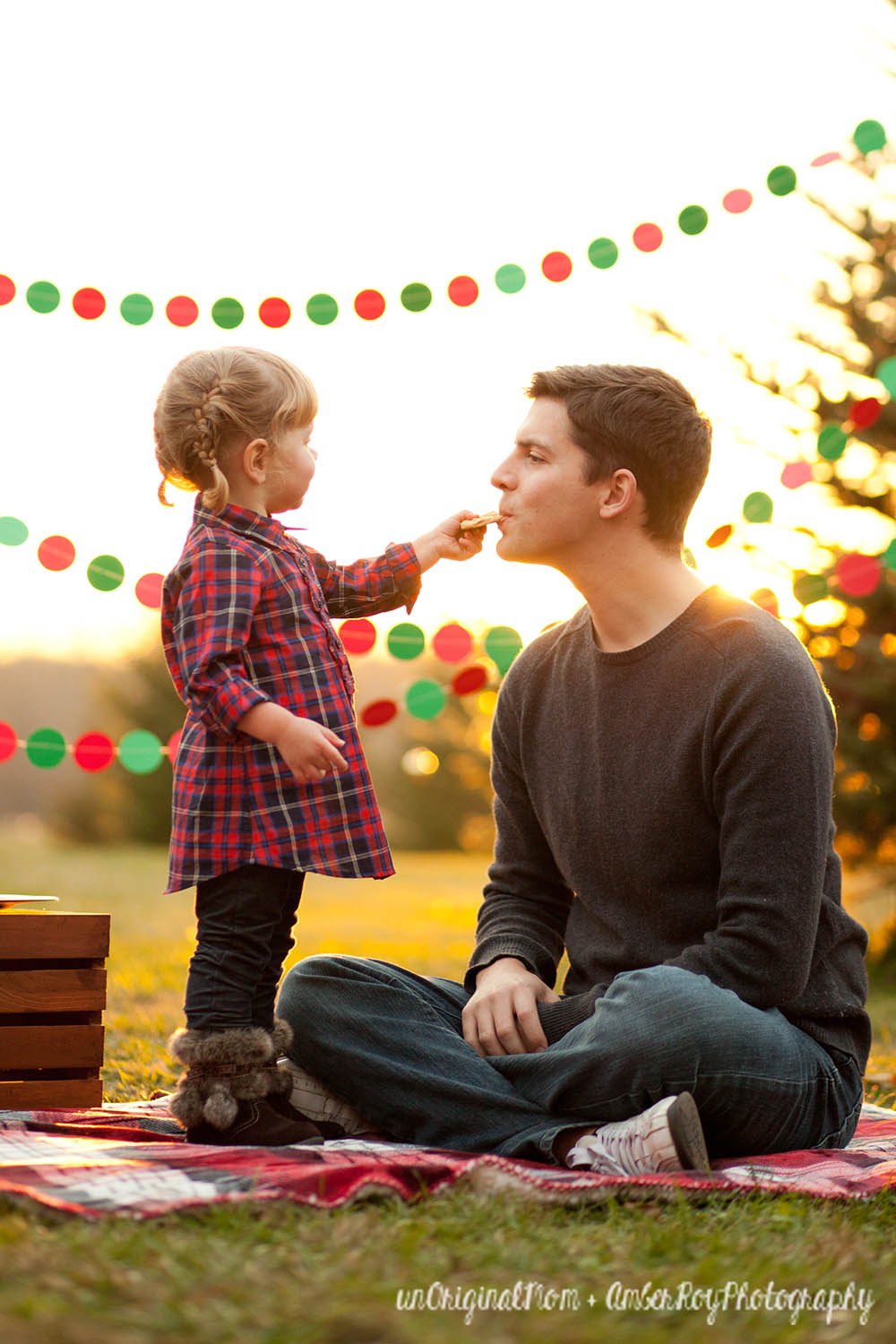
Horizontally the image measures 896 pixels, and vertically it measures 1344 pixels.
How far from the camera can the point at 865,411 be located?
3295 millimetres

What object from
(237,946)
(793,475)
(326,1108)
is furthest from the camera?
(793,475)

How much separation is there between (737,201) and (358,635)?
1.38 m

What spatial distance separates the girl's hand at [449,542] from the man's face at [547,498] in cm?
11

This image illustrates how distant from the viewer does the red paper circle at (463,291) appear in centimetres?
322

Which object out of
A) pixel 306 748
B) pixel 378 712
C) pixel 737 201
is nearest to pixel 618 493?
pixel 306 748

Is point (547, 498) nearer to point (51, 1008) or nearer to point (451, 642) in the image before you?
point (451, 642)

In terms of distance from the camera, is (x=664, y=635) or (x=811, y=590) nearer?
(x=664, y=635)

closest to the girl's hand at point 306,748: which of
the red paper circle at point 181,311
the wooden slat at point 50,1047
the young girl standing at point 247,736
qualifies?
the young girl standing at point 247,736

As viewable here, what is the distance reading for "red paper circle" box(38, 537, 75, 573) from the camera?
9.98ft

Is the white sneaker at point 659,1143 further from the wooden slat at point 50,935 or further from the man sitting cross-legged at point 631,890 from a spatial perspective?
the wooden slat at point 50,935

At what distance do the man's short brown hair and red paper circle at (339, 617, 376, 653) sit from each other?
97 cm

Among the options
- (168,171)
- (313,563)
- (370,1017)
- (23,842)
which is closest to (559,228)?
(168,171)

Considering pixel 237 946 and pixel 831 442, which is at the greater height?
pixel 831 442

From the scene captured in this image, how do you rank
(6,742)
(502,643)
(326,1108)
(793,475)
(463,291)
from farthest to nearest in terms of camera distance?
(793,475), (502,643), (463,291), (6,742), (326,1108)
